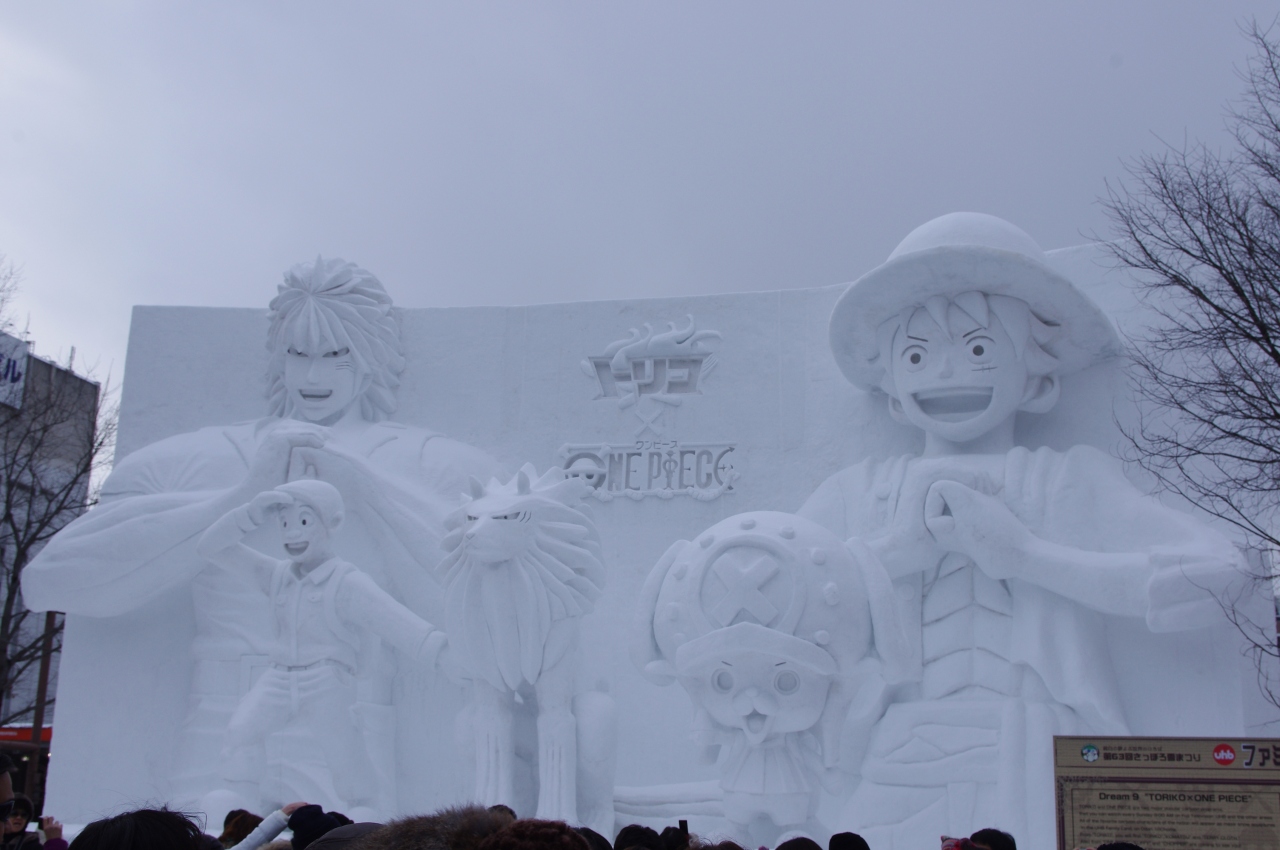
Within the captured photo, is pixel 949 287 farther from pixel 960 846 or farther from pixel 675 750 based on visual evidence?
pixel 960 846

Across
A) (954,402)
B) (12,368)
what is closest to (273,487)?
(954,402)

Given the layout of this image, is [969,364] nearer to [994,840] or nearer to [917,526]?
[917,526]

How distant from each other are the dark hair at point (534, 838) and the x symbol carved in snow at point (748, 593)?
3.41 m

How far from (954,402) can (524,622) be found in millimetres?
2213

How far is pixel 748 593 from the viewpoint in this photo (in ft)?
16.6

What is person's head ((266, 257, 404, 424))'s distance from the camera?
22.9 feet

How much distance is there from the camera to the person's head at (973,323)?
5.68m

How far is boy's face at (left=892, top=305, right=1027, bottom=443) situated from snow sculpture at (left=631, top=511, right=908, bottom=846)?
0.89 m

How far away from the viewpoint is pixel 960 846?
98.2 inches

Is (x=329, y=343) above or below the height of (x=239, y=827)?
above

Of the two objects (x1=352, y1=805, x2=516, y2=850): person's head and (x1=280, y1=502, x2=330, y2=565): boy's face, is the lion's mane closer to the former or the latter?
(x1=280, y1=502, x2=330, y2=565): boy's face

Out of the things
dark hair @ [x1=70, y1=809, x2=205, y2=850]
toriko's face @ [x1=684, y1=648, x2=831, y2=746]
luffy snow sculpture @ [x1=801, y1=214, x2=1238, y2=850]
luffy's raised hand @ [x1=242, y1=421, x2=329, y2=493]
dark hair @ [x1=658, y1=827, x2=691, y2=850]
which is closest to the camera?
dark hair @ [x1=70, y1=809, x2=205, y2=850]

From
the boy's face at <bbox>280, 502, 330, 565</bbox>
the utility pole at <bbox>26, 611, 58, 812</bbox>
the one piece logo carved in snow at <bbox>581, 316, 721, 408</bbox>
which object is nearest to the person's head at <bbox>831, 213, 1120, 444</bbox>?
the one piece logo carved in snow at <bbox>581, 316, 721, 408</bbox>

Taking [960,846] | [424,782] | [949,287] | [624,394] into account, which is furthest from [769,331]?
[960,846]
